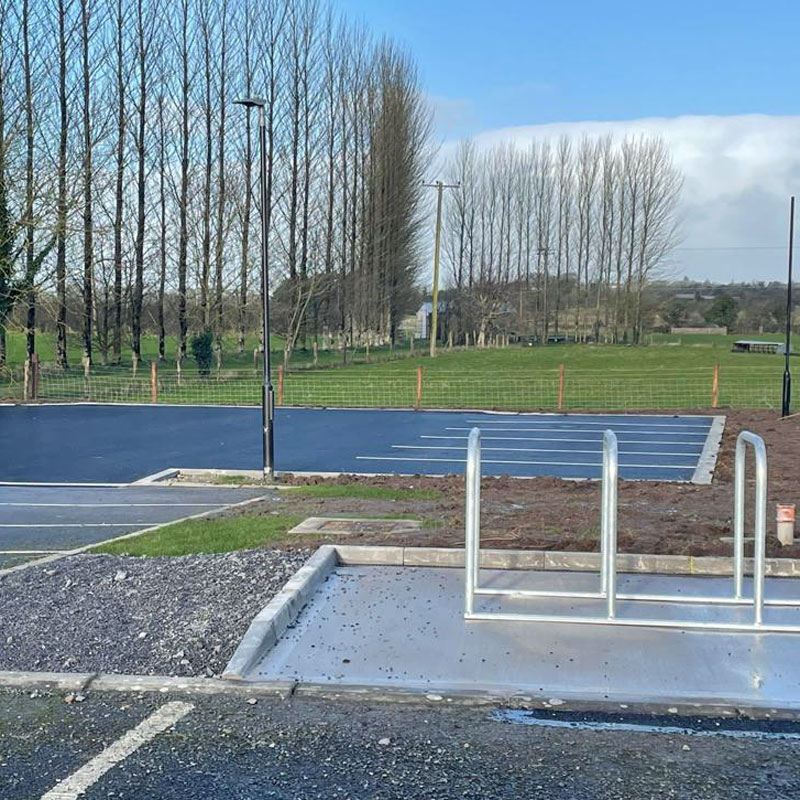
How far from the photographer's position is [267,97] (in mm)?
51125

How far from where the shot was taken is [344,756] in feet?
13.0

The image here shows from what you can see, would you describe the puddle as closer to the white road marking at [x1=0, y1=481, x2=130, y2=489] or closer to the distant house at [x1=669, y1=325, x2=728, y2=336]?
the white road marking at [x1=0, y1=481, x2=130, y2=489]

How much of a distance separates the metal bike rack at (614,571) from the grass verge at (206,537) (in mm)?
2423

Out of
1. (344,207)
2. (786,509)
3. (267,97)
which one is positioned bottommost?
(786,509)

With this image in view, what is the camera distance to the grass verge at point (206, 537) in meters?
7.48

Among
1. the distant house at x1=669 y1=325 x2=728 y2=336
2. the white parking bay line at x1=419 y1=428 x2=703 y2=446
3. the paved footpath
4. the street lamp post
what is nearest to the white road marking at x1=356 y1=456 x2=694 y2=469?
the white parking bay line at x1=419 y1=428 x2=703 y2=446

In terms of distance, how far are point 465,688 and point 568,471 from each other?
1057 centimetres

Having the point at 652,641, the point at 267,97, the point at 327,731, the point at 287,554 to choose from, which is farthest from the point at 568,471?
the point at 267,97

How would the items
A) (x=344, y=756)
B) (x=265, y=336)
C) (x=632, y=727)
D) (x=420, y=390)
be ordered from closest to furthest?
(x=344, y=756), (x=632, y=727), (x=265, y=336), (x=420, y=390)

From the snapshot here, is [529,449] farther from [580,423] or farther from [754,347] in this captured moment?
[754,347]

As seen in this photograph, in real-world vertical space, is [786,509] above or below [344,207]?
below

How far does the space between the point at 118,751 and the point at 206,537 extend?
4.13 meters

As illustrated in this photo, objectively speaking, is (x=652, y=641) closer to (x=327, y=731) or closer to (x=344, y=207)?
(x=327, y=731)

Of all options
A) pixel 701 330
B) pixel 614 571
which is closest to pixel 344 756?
pixel 614 571
